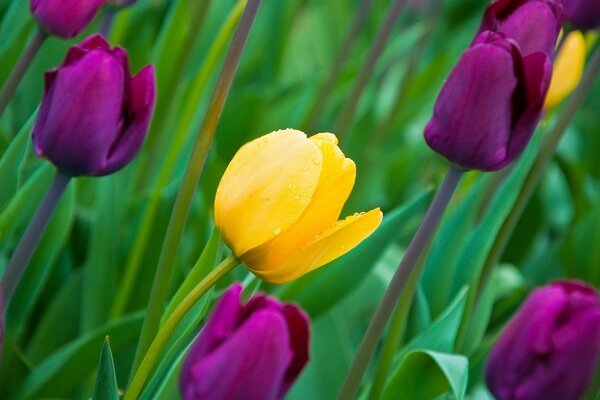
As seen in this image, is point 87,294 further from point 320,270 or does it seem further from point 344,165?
point 344,165

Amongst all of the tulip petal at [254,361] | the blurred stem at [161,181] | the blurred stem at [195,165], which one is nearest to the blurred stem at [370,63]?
the blurred stem at [161,181]

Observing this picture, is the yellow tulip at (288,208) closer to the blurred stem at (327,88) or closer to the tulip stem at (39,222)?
the tulip stem at (39,222)

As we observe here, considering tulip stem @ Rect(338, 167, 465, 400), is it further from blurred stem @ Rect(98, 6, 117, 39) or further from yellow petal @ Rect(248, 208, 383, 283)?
blurred stem @ Rect(98, 6, 117, 39)

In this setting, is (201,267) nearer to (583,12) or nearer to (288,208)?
(288,208)

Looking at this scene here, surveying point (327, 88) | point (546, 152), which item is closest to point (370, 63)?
point (327, 88)

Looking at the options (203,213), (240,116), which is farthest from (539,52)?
(240,116)

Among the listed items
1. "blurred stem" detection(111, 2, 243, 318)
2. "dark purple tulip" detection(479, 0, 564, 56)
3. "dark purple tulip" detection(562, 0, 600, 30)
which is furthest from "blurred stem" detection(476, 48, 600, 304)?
"blurred stem" detection(111, 2, 243, 318)
